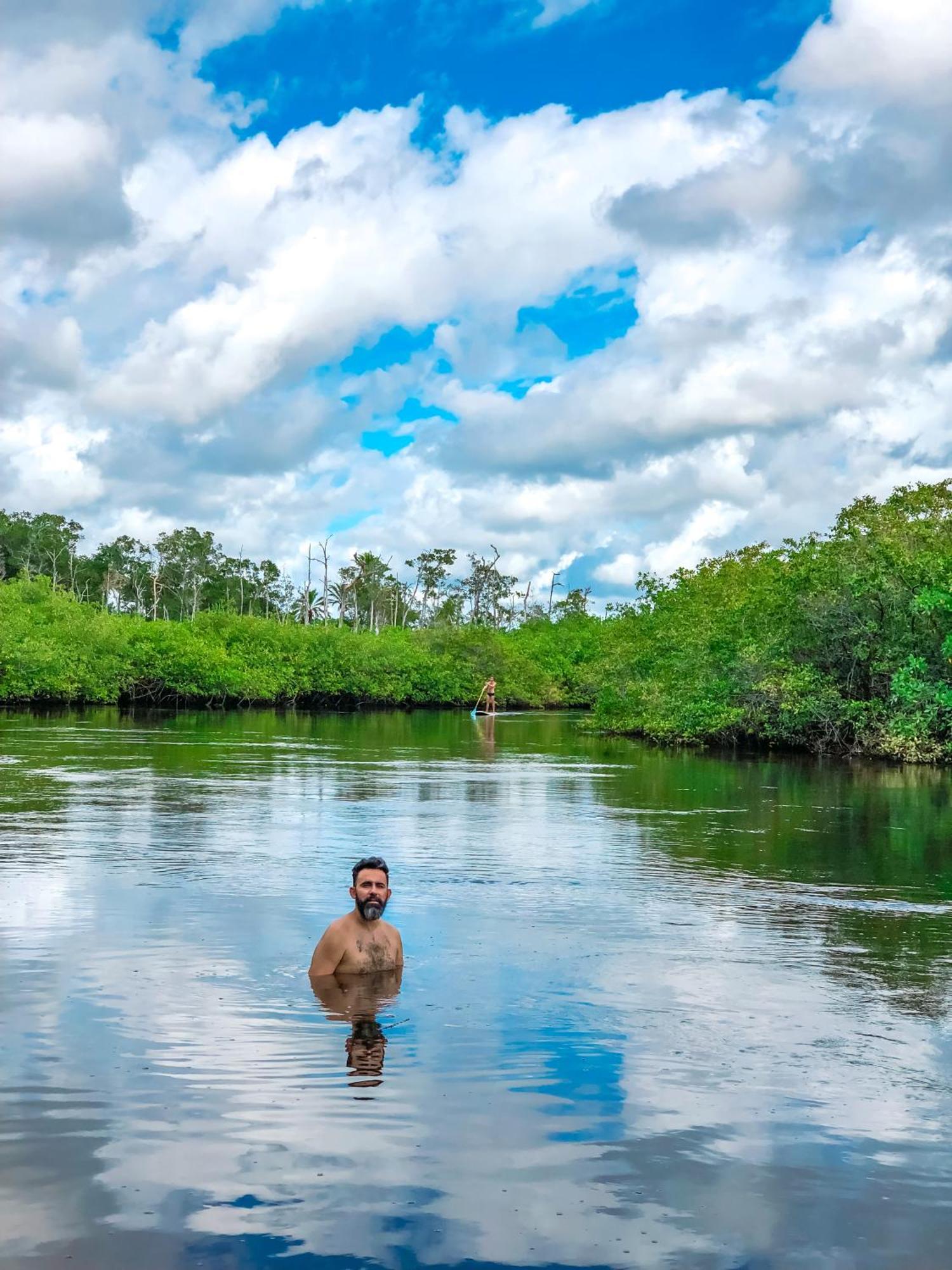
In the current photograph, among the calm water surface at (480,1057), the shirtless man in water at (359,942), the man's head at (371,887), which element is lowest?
the calm water surface at (480,1057)

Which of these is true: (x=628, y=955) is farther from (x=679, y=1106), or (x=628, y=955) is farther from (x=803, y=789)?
(x=803, y=789)

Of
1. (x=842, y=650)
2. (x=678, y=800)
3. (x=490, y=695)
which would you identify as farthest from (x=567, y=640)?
(x=678, y=800)

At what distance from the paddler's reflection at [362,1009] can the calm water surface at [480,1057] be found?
0.11ft

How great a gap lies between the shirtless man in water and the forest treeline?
1154 inches

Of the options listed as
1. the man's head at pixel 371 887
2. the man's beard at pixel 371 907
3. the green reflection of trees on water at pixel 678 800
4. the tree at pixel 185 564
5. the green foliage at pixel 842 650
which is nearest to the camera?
the man's head at pixel 371 887

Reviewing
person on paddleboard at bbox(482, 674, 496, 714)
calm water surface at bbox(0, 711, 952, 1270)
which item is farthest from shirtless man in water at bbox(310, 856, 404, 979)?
person on paddleboard at bbox(482, 674, 496, 714)

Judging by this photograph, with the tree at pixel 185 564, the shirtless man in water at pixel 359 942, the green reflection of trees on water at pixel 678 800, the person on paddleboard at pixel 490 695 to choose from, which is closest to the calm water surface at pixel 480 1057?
the green reflection of trees on water at pixel 678 800

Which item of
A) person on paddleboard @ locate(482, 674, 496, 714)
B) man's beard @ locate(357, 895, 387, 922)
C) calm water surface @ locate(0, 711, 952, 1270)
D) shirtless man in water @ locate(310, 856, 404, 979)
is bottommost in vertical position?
calm water surface @ locate(0, 711, 952, 1270)

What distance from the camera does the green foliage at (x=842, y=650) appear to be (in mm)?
38344

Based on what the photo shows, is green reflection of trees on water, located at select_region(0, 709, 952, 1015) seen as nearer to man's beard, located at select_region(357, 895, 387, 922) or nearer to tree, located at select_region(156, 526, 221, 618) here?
man's beard, located at select_region(357, 895, 387, 922)

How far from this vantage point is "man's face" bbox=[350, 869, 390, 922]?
9539mm

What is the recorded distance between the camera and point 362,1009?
9.34 m

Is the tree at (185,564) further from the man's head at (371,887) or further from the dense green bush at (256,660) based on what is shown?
the man's head at (371,887)

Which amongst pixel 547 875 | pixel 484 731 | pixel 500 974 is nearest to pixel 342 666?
pixel 484 731
